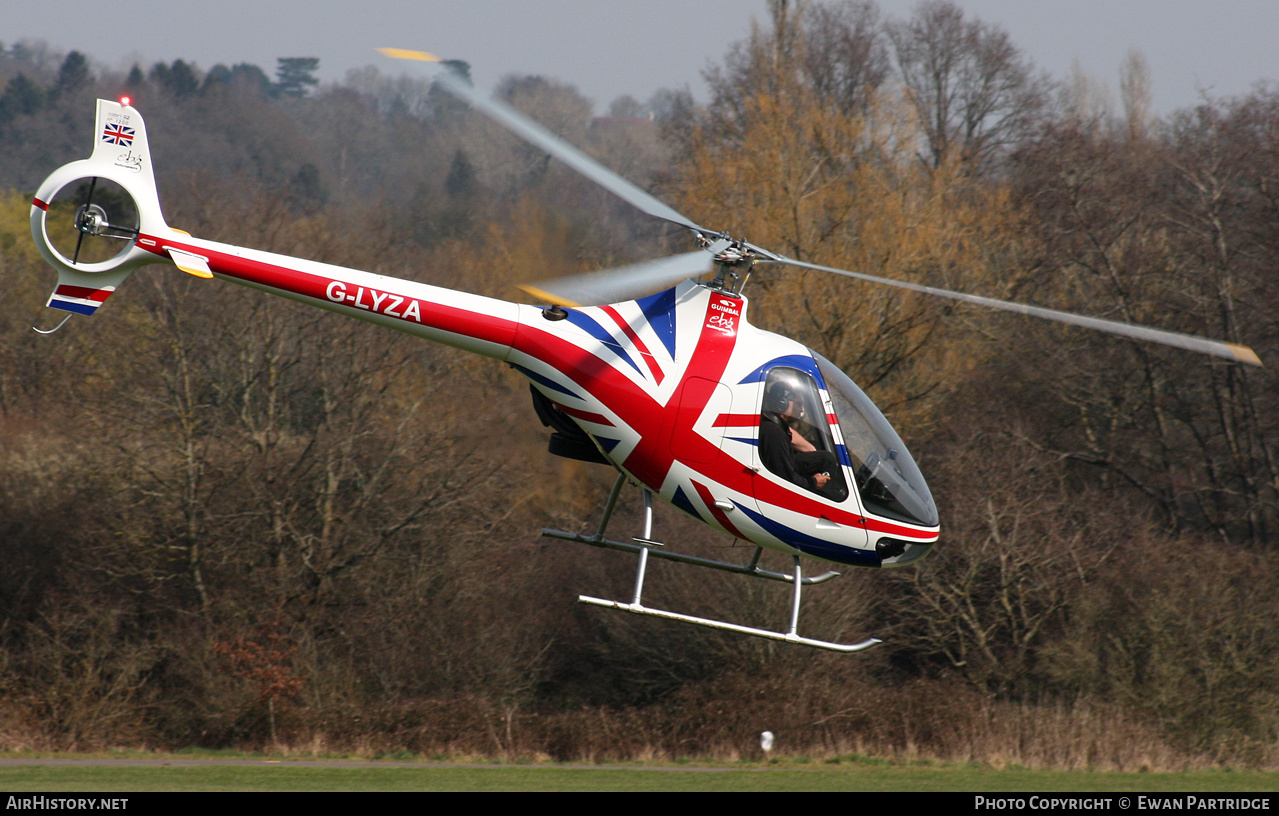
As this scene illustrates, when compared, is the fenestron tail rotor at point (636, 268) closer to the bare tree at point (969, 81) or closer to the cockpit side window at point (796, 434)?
the cockpit side window at point (796, 434)

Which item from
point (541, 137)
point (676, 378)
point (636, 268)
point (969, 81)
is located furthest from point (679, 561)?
point (969, 81)

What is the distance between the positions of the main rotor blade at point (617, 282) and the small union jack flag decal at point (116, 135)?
3.98 metres

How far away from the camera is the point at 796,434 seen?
8945 millimetres

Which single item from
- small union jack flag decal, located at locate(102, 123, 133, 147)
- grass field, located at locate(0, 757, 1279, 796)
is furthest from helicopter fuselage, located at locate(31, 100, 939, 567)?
grass field, located at locate(0, 757, 1279, 796)

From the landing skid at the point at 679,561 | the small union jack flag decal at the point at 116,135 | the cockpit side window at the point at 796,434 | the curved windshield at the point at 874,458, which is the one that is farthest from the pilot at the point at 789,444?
the small union jack flag decal at the point at 116,135

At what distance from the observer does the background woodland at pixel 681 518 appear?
775 inches

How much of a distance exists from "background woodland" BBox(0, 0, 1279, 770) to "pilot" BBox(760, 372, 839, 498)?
30.9 feet

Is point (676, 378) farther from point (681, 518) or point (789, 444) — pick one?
point (681, 518)

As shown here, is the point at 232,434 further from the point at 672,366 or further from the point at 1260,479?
the point at 1260,479

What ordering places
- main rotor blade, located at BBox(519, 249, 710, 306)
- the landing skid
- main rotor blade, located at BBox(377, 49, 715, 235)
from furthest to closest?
the landing skid → main rotor blade, located at BBox(377, 49, 715, 235) → main rotor blade, located at BBox(519, 249, 710, 306)

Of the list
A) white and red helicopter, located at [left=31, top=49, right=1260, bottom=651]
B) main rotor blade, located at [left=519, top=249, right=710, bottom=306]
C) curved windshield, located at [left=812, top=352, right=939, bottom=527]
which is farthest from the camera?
curved windshield, located at [left=812, top=352, right=939, bottom=527]

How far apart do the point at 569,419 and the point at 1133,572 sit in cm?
1520

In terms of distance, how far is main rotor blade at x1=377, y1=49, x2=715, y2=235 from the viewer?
789 centimetres

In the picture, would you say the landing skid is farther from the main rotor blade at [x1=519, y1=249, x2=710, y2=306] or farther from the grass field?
the grass field
